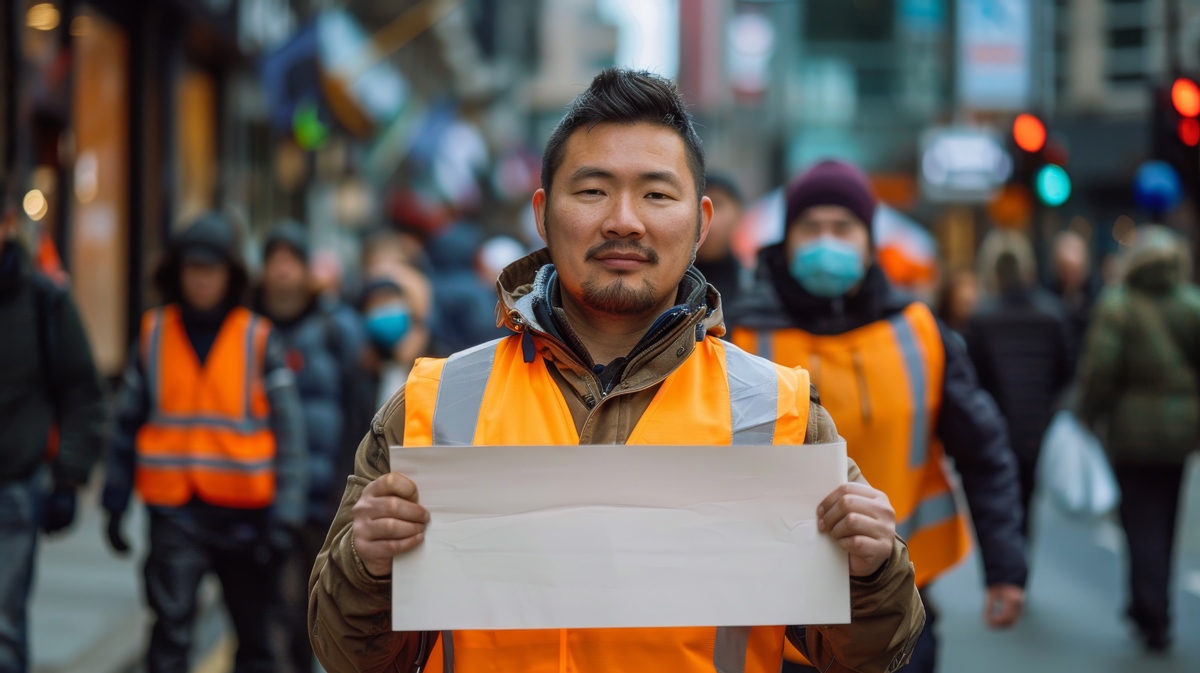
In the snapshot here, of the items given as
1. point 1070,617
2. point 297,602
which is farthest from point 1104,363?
point 297,602

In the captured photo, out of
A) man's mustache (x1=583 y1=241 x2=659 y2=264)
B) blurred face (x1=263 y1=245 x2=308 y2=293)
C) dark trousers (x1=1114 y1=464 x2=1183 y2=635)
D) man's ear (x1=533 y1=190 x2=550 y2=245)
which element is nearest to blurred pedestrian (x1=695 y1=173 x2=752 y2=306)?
blurred face (x1=263 y1=245 x2=308 y2=293)

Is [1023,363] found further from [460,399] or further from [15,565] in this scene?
[460,399]

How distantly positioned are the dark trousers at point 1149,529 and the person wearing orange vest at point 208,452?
4514mm

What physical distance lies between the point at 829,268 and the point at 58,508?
3197mm

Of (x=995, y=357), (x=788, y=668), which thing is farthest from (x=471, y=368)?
(x=995, y=357)

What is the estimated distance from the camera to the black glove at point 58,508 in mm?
5695

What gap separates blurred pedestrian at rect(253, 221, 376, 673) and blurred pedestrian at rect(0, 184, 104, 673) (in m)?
1.32

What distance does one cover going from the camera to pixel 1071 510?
8727mm

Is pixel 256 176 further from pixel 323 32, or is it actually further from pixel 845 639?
pixel 845 639

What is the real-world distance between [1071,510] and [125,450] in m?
5.45

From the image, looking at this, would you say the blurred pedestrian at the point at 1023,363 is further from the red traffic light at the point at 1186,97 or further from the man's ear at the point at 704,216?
the man's ear at the point at 704,216

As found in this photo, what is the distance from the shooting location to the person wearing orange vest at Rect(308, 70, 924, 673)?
7.95 ft

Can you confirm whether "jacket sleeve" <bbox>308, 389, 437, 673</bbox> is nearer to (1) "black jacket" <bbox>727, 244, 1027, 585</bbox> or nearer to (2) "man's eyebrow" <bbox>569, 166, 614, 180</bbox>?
(2) "man's eyebrow" <bbox>569, 166, 614, 180</bbox>

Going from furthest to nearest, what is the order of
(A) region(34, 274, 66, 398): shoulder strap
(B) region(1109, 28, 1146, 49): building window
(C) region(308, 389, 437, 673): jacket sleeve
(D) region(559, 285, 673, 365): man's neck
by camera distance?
(B) region(1109, 28, 1146, 49): building window, (A) region(34, 274, 66, 398): shoulder strap, (D) region(559, 285, 673, 365): man's neck, (C) region(308, 389, 437, 673): jacket sleeve
